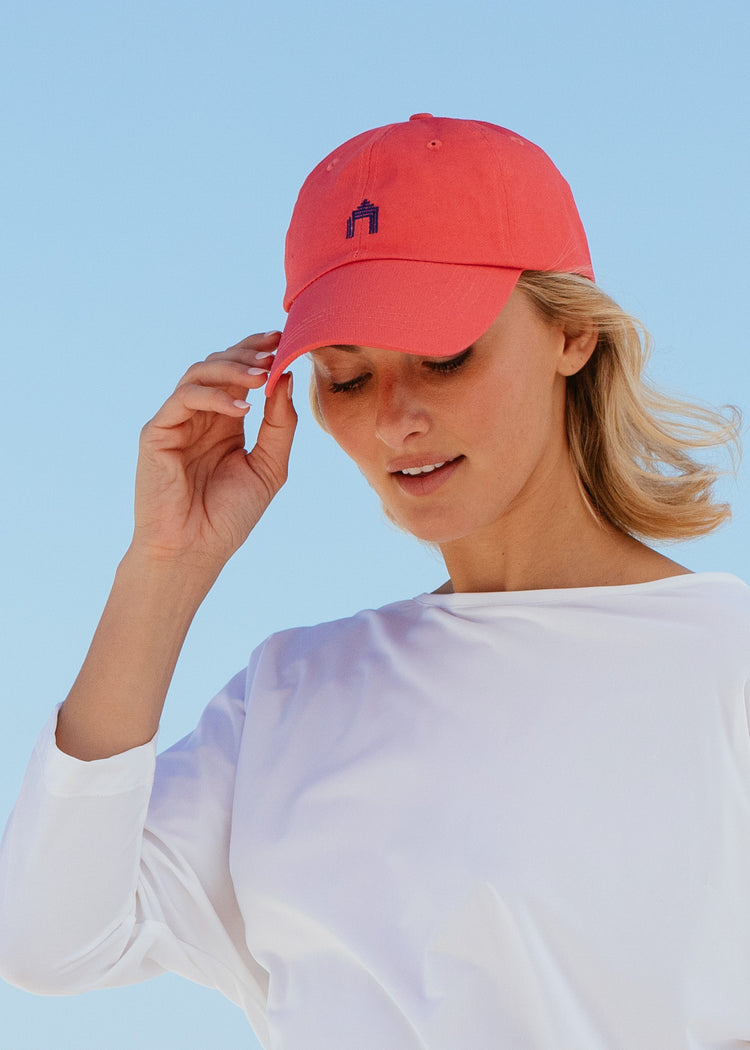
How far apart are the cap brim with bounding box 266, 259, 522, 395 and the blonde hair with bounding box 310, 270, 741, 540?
17 cm

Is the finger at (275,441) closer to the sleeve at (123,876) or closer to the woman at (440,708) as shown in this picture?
the woman at (440,708)

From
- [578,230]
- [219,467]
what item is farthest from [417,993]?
[578,230]

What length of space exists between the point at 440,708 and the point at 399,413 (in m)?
0.38

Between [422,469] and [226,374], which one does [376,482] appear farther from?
[226,374]

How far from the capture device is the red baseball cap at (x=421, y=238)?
1505 mm

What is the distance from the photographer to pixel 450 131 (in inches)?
65.7

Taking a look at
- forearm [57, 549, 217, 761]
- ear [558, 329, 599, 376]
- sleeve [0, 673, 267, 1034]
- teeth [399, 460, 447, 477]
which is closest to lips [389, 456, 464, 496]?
teeth [399, 460, 447, 477]

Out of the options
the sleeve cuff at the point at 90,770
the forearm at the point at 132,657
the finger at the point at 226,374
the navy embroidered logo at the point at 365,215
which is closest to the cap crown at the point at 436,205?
the navy embroidered logo at the point at 365,215

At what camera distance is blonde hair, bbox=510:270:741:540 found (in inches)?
67.2

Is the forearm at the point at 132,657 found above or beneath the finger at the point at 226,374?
beneath

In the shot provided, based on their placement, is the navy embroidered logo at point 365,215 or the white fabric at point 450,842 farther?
the navy embroidered logo at point 365,215

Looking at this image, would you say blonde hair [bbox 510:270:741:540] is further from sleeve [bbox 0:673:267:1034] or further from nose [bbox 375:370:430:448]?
sleeve [bbox 0:673:267:1034]

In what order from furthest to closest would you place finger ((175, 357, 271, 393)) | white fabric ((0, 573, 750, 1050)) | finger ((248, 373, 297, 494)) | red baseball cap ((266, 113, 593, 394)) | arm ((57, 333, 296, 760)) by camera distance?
finger ((248, 373, 297, 494)), finger ((175, 357, 271, 393)), arm ((57, 333, 296, 760)), red baseball cap ((266, 113, 593, 394)), white fabric ((0, 573, 750, 1050))

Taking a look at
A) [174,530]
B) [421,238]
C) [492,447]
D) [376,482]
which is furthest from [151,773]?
[421,238]
